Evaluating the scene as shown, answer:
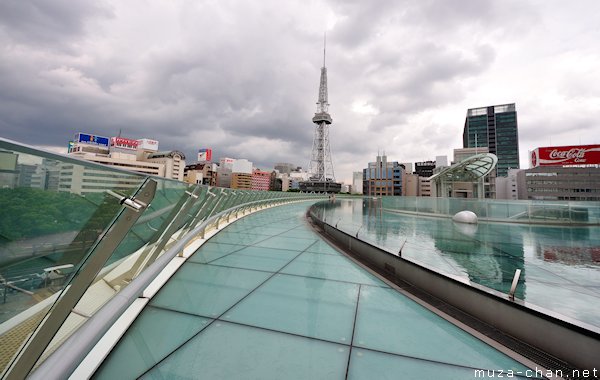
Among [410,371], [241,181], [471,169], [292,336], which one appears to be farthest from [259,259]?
[241,181]

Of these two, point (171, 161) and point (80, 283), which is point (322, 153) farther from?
point (80, 283)

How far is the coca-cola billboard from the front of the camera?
76.8m

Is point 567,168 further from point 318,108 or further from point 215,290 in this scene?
point 215,290

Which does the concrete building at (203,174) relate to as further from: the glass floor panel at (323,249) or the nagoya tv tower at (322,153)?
the glass floor panel at (323,249)

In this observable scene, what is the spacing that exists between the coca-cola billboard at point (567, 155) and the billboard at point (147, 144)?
170 meters

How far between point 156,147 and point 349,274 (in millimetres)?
160002

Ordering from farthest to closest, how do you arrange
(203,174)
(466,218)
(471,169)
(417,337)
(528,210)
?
(203,174) < (471,169) < (528,210) < (466,218) < (417,337)

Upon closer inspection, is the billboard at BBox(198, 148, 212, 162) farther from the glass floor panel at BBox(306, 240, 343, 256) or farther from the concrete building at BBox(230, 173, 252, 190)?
the glass floor panel at BBox(306, 240, 343, 256)

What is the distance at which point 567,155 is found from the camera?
79.9 meters

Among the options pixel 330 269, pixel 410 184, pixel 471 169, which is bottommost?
pixel 330 269

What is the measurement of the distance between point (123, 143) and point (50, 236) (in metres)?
159

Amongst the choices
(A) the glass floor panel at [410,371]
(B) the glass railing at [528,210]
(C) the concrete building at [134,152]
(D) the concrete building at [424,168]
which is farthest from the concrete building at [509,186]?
(C) the concrete building at [134,152]

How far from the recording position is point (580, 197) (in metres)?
82.2

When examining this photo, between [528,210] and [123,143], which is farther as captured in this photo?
[123,143]
